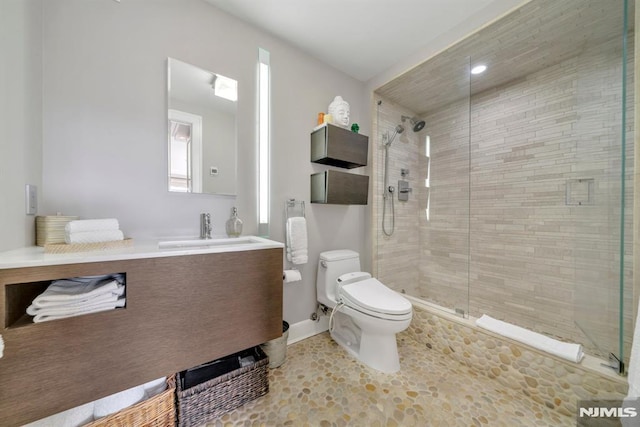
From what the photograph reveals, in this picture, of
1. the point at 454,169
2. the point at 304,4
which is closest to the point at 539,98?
the point at 454,169

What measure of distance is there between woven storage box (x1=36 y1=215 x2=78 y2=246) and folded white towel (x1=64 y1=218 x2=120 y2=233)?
2.2 inches

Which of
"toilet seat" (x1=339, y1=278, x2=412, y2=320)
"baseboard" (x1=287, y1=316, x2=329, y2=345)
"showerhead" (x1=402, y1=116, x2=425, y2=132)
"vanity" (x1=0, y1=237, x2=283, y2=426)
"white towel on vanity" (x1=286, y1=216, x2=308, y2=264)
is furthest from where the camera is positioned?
"showerhead" (x1=402, y1=116, x2=425, y2=132)

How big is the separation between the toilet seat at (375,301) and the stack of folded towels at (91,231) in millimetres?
1328

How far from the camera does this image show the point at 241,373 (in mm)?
1187

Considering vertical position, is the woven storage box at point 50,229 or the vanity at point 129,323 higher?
the woven storage box at point 50,229

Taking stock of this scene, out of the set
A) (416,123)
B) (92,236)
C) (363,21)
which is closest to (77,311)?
(92,236)

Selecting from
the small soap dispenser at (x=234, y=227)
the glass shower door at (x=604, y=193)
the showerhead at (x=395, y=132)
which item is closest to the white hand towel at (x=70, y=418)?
the small soap dispenser at (x=234, y=227)

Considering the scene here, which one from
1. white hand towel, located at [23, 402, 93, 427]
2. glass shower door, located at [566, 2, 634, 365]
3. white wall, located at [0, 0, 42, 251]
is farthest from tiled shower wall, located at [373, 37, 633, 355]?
white wall, located at [0, 0, 42, 251]

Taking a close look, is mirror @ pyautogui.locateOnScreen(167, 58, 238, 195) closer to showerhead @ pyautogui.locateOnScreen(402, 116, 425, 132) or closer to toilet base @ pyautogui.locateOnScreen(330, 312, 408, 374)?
toilet base @ pyautogui.locateOnScreen(330, 312, 408, 374)

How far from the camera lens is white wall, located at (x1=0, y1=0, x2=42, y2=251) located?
2.53ft

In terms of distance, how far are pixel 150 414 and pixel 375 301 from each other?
4.06 feet

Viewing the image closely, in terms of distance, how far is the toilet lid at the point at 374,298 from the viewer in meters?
1.39

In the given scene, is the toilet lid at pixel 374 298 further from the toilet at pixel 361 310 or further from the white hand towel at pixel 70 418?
the white hand towel at pixel 70 418

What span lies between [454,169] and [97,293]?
107 inches
